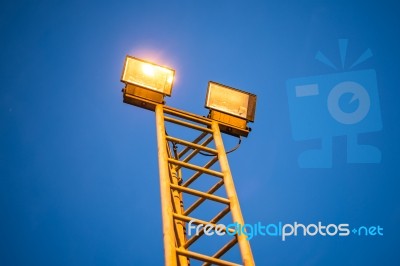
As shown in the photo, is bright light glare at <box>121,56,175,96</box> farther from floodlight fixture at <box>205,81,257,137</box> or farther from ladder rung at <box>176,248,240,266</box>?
ladder rung at <box>176,248,240,266</box>

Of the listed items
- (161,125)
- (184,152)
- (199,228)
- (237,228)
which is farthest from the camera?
(184,152)

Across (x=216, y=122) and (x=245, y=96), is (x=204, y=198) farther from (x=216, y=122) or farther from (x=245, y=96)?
(x=245, y=96)

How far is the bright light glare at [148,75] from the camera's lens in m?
5.89

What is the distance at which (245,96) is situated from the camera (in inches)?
246

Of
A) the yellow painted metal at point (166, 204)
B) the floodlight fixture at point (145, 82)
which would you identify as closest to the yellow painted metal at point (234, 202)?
the yellow painted metal at point (166, 204)

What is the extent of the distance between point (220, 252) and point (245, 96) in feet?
9.64

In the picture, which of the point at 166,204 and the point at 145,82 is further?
the point at 145,82

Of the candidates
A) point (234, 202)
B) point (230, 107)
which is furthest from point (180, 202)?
point (230, 107)

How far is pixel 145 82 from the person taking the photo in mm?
5949

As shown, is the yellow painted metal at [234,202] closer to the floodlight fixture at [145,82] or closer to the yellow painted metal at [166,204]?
the yellow painted metal at [166,204]

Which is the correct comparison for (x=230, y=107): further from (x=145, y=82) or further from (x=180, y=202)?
(x=180, y=202)

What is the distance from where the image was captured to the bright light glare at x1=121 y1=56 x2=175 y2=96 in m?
5.89

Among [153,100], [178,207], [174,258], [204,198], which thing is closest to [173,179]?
[178,207]

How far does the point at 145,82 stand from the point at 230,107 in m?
1.31
